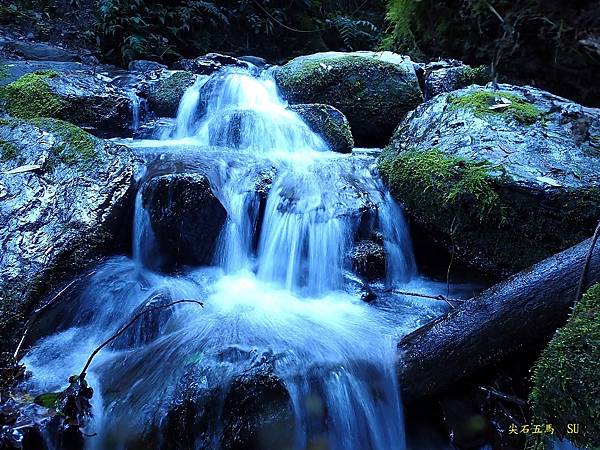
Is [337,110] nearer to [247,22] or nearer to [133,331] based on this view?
[133,331]

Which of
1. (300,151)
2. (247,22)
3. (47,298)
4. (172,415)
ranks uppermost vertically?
(247,22)

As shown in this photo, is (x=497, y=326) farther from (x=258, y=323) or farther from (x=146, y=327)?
(x=146, y=327)

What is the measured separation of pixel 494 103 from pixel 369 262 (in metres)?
2.37

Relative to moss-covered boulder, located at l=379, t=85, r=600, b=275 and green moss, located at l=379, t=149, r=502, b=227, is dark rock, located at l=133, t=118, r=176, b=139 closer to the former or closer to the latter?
moss-covered boulder, located at l=379, t=85, r=600, b=275

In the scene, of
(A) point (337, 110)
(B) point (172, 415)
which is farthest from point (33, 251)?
(A) point (337, 110)

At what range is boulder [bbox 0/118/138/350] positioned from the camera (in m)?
3.36

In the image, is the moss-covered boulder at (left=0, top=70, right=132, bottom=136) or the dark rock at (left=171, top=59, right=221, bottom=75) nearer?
the moss-covered boulder at (left=0, top=70, right=132, bottom=136)

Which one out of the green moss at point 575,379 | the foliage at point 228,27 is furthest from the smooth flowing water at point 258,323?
the foliage at point 228,27

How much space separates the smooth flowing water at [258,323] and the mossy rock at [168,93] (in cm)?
130

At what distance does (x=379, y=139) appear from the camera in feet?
23.2

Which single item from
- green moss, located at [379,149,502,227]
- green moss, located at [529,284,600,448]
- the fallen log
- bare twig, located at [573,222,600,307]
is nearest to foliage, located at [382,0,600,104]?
green moss, located at [529,284,600,448]

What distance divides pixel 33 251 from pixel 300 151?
3.66 metres

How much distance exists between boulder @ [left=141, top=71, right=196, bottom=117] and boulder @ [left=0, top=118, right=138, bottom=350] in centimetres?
259

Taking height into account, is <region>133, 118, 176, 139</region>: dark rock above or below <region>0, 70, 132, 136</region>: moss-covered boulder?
below
